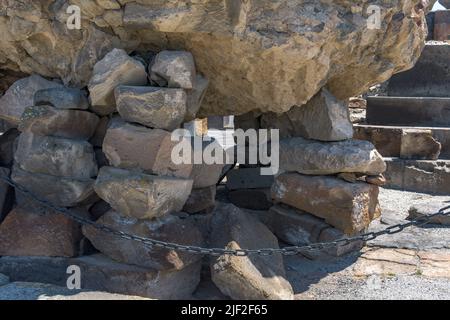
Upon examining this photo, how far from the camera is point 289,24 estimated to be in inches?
137

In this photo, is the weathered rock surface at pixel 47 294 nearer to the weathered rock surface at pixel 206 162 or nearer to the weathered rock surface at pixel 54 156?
the weathered rock surface at pixel 54 156

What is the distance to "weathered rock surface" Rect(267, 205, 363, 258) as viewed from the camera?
166 inches

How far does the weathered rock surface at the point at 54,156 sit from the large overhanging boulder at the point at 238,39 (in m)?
0.51

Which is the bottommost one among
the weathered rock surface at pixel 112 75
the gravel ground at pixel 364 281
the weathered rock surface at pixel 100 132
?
the gravel ground at pixel 364 281

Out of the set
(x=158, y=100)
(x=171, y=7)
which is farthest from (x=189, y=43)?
(x=158, y=100)

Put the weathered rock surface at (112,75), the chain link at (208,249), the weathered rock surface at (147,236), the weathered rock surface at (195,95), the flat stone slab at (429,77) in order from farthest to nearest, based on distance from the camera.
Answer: the flat stone slab at (429,77) → the weathered rock surface at (195,95) → the weathered rock surface at (112,75) → the weathered rock surface at (147,236) → the chain link at (208,249)

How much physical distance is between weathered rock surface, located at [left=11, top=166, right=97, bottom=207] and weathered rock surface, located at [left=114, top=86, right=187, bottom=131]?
0.61 meters

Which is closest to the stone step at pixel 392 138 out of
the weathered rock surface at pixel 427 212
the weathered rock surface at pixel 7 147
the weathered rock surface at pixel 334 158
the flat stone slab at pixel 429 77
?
the flat stone slab at pixel 429 77

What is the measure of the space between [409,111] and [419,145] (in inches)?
49.8

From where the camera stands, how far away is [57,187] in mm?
3551

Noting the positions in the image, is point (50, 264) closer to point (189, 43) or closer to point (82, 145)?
point (82, 145)

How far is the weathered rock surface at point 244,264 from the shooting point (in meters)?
3.20
